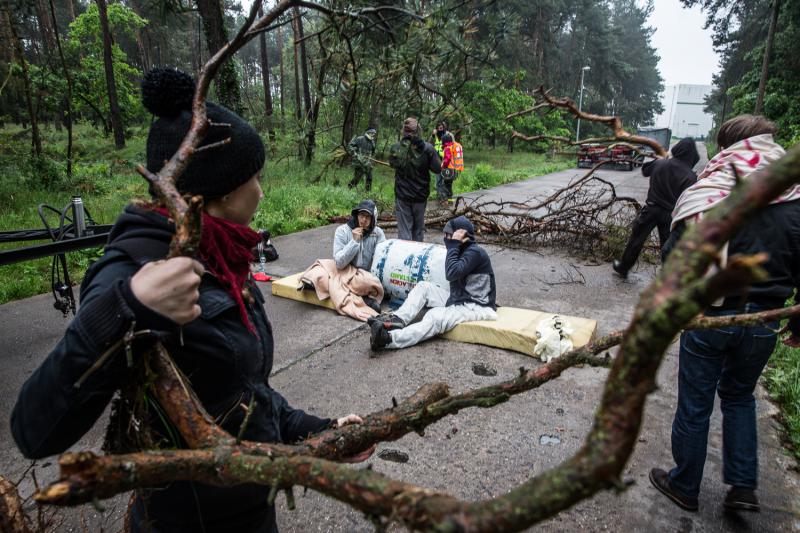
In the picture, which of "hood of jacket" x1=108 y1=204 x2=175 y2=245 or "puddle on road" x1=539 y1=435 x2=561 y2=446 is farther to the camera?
"puddle on road" x1=539 y1=435 x2=561 y2=446

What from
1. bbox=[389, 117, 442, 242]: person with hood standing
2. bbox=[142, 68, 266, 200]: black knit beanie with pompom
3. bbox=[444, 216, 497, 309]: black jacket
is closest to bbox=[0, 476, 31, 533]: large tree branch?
bbox=[142, 68, 266, 200]: black knit beanie with pompom

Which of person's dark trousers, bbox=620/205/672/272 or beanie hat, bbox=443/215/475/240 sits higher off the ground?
beanie hat, bbox=443/215/475/240

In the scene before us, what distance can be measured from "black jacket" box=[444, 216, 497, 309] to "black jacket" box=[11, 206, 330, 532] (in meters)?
3.30

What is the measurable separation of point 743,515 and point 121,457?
3.07m

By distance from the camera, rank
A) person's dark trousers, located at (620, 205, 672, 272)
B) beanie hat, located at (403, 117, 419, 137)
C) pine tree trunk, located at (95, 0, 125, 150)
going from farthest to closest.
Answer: pine tree trunk, located at (95, 0, 125, 150)
beanie hat, located at (403, 117, 419, 137)
person's dark trousers, located at (620, 205, 672, 272)

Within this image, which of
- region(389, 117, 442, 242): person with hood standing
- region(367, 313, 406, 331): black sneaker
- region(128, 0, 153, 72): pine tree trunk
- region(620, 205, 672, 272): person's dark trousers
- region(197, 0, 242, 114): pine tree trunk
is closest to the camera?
region(367, 313, 406, 331): black sneaker

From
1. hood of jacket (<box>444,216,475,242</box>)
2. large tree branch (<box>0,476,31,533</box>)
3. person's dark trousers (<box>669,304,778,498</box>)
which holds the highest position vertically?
hood of jacket (<box>444,216,475,242</box>)

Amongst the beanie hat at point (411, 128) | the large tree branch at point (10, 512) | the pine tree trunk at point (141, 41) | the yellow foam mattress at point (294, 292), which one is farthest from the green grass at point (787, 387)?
the pine tree trunk at point (141, 41)

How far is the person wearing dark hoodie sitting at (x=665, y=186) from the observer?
561 centimetres

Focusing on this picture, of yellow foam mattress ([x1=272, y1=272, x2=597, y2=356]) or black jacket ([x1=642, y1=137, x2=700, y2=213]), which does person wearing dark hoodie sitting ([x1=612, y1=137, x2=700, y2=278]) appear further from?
yellow foam mattress ([x1=272, y1=272, x2=597, y2=356])

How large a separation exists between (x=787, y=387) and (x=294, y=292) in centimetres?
497

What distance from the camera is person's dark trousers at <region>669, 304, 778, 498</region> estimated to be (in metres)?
2.35

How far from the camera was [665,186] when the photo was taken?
580cm

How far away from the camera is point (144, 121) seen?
30.3 meters
